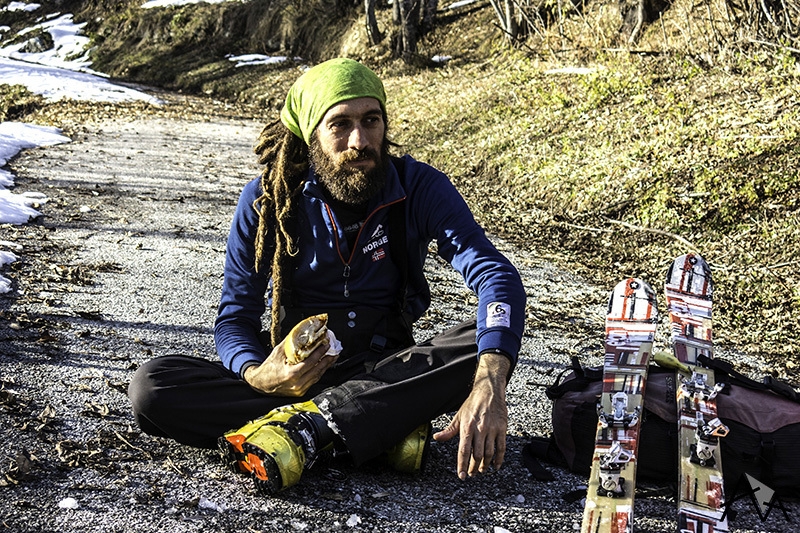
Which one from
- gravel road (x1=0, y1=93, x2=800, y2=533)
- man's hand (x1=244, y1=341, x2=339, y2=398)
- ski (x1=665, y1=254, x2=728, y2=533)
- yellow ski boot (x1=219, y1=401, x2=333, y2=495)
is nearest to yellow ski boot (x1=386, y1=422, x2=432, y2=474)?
gravel road (x1=0, y1=93, x2=800, y2=533)

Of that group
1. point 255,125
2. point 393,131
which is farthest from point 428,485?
point 255,125

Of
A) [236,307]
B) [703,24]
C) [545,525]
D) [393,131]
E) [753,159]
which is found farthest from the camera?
[393,131]

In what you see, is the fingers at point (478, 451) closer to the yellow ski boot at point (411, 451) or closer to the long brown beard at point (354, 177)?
the yellow ski boot at point (411, 451)

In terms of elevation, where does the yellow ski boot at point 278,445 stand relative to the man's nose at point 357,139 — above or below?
below

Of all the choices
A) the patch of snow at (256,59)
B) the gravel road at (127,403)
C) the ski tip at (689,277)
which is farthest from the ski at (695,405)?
the patch of snow at (256,59)

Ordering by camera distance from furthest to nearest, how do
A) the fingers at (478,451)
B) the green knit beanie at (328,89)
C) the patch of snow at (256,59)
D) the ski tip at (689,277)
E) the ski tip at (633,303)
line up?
the patch of snow at (256,59) → the ski tip at (689,277) → the ski tip at (633,303) → the green knit beanie at (328,89) → the fingers at (478,451)

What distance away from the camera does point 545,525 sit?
287 centimetres

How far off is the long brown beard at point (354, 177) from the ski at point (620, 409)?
3.99ft

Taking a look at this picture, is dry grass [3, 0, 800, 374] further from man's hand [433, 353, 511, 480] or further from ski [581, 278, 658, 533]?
man's hand [433, 353, 511, 480]

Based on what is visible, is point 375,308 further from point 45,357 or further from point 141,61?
point 141,61

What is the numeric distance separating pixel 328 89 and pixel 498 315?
1164 millimetres

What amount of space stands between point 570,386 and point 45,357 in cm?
266

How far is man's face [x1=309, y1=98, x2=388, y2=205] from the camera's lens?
3.26m

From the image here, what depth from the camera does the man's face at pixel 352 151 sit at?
3.26 meters
